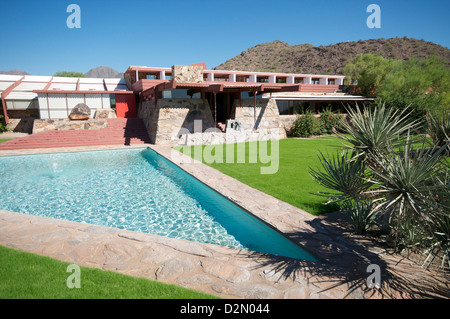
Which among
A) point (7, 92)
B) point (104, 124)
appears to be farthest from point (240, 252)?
point (7, 92)

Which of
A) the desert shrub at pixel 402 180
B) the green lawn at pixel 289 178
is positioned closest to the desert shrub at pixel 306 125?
the green lawn at pixel 289 178

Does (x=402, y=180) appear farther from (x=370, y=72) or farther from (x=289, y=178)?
(x=370, y=72)

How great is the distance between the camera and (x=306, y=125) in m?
21.1

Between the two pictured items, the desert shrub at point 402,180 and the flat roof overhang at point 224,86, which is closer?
Result: the desert shrub at point 402,180

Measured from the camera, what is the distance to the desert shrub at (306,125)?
2100 cm

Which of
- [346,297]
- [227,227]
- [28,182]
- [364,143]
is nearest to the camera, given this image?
[346,297]

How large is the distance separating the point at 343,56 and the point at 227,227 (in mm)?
59525

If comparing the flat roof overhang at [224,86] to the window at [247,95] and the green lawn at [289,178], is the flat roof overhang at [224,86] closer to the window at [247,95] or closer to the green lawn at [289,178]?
the window at [247,95]

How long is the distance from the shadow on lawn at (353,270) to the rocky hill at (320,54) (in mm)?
53950

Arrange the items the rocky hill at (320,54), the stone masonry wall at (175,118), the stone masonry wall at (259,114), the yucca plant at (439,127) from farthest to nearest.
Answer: the rocky hill at (320,54) → the stone masonry wall at (259,114) → the stone masonry wall at (175,118) → the yucca plant at (439,127)

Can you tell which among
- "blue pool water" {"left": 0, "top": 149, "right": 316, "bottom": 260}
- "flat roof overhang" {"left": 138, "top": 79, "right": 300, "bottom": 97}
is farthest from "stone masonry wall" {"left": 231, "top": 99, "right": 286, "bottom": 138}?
"blue pool water" {"left": 0, "top": 149, "right": 316, "bottom": 260}

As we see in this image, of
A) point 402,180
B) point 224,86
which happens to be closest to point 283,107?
point 224,86
